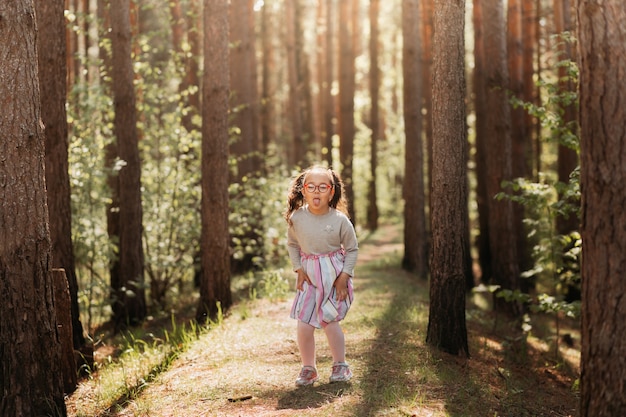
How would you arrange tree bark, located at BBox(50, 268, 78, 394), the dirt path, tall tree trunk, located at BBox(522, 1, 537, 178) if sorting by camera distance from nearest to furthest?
1. the dirt path
2. tree bark, located at BBox(50, 268, 78, 394)
3. tall tree trunk, located at BBox(522, 1, 537, 178)

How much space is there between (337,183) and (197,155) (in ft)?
24.2

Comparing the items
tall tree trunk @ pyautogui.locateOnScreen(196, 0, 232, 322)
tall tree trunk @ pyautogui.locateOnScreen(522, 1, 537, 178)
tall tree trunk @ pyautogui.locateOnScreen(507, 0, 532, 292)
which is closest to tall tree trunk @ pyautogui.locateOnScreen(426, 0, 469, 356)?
tall tree trunk @ pyautogui.locateOnScreen(196, 0, 232, 322)

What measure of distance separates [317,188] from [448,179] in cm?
194

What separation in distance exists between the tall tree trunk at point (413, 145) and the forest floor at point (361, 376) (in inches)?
202

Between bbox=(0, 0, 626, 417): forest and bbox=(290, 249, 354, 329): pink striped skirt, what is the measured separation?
678mm

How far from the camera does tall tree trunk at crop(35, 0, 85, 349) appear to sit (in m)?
8.54

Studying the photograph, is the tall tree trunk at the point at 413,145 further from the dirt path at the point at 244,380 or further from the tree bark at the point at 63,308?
the tree bark at the point at 63,308

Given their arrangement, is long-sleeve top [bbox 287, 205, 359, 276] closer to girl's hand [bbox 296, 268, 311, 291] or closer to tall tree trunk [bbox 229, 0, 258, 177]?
girl's hand [bbox 296, 268, 311, 291]

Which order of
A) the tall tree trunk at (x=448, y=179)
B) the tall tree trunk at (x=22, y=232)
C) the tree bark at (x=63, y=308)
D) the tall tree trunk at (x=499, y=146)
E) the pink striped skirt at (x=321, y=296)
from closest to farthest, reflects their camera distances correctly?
the tall tree trunk at (x=22, y=232), the pink striped skirt at (x=321, y=296), the tree bark at (x=63, y=308), the tall tree trunk at (x=448, y=179), the tall tree trunk at (x=499, y=146)

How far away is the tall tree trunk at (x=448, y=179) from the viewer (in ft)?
24.3

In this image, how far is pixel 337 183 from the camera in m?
6.38

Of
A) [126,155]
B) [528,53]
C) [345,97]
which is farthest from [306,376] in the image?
[345,97]

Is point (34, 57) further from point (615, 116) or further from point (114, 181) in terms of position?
point (114, 181)

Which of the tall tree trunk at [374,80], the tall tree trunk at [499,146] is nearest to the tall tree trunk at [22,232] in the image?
the tall tree trunk at [499,146]
